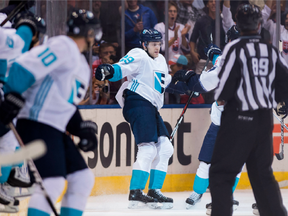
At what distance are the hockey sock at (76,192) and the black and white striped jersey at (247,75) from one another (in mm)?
836

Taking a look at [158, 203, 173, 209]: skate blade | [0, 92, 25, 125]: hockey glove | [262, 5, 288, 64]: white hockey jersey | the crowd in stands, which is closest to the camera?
[0, 92, 25, 125]: hockey glove

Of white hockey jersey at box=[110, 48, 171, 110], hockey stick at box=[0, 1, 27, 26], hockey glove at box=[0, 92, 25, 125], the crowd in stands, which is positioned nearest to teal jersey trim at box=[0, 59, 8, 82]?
hockey stick at box=[0, 1, 27, 26]

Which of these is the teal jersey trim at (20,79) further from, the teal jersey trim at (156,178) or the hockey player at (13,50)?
the teal jersey trim at (156,178)

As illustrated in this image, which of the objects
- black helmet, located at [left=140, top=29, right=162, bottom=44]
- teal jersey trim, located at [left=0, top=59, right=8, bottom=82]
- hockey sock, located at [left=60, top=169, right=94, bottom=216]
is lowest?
hockey sock, located at [left=60, top=169, right=94, bottom=216]

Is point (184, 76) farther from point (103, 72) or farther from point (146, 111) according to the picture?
point (103, 72)

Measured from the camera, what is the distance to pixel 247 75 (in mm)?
2316

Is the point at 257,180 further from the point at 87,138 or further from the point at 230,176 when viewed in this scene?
the point at 87,138

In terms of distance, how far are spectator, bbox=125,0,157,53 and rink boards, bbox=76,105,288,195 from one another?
27.8 inches

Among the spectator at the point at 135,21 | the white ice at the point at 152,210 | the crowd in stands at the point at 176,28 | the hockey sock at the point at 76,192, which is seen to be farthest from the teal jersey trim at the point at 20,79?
the spectator at the point at 135,21

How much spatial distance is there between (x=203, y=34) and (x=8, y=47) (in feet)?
8.43

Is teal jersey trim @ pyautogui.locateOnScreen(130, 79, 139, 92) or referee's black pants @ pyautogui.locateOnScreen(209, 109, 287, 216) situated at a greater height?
teal jersey trim @ pyautogui.locateOnScreen(130, 79, 139, 92)

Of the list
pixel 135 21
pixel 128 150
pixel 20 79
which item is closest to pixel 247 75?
pixel 20 79

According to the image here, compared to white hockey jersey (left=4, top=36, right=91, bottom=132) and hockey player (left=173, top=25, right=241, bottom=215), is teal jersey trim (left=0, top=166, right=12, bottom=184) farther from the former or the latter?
hockey player (left=173, top=25, right=241, bottom=215)

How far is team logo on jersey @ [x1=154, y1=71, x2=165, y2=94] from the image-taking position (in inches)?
141
